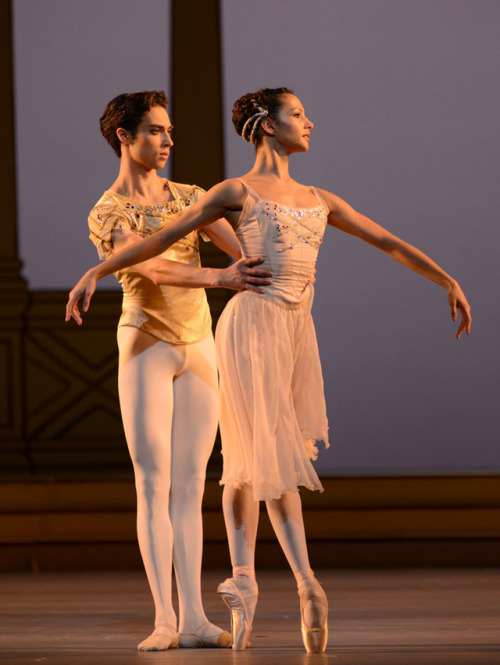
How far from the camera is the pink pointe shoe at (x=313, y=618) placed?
8.45 ft

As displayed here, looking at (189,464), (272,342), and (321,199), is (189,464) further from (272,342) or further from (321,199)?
(321,199)

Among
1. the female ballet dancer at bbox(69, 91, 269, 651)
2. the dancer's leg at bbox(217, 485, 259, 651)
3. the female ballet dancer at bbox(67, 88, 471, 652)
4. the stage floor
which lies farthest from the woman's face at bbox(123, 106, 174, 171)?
the stage floor

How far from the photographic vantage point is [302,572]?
8.57 feet

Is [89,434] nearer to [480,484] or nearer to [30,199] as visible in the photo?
[30,199]

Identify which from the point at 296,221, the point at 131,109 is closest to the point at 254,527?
the point at 296,221

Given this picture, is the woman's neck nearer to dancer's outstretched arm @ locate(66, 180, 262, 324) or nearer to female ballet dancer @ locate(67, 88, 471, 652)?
female ballet dancer @ locate(67, 88, 471, 652)

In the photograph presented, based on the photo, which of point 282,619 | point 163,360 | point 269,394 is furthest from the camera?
point 282,619

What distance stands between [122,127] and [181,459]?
2.94 feet

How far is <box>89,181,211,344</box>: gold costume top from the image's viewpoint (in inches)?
110

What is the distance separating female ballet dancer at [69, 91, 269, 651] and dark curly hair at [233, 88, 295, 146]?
0.74 ft

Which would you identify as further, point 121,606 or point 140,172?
point 121,606

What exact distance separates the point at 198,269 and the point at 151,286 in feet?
0.63

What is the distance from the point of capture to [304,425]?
2.76 m

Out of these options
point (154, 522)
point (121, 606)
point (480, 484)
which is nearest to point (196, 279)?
point (154, 522)
